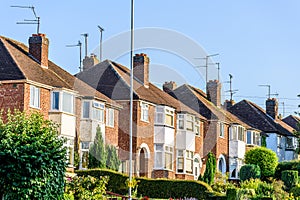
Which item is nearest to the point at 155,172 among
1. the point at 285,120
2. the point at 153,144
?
the point at 153,144

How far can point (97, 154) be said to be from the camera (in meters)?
48.1

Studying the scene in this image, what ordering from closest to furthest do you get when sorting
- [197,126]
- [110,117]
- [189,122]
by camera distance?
[110,117], [189,122], [197,126]

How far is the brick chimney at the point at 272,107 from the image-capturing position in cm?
8238

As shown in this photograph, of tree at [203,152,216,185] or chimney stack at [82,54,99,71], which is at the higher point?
chimney stack at [82,54,99,71]

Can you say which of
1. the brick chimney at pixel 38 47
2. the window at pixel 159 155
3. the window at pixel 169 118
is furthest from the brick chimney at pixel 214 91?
the brick chimney at pixel 38 47

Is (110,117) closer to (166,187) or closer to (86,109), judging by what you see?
(86,109)

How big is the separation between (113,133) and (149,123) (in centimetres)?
366

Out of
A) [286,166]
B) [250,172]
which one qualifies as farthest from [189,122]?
[286,166]

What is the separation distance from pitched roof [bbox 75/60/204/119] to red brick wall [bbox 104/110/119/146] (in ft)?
5.34

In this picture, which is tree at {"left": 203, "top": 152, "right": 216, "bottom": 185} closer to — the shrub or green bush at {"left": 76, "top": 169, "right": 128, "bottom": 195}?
the shrub

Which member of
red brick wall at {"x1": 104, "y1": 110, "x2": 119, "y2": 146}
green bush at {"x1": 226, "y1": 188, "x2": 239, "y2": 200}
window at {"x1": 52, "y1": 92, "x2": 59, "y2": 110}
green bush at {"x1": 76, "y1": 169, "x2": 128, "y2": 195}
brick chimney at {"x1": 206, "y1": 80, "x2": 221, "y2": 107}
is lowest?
green bush at {"x1": 226, "y1": 188, "x2": 239, "y2": 200}

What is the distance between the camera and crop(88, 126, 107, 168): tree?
47906mm

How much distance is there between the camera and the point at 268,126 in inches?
3130

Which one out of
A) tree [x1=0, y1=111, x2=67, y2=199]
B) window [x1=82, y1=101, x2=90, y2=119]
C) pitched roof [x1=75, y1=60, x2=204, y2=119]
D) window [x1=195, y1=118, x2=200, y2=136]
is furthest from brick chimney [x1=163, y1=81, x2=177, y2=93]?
tree [x1=0, y1=111, x2=67, y2=199]
